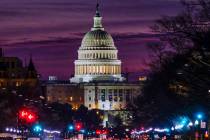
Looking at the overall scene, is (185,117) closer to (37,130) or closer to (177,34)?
(37,130)

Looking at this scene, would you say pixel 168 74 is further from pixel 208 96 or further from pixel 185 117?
pixel 208 96

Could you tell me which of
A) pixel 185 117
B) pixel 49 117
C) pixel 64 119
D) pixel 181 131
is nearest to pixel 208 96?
pixel 185 117

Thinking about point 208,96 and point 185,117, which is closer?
point 208,96

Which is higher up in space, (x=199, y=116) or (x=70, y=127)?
(x=70, y=127)

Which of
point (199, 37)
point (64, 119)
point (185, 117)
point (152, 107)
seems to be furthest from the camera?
point (64, 119)

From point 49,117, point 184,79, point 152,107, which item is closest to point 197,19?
point 184,79

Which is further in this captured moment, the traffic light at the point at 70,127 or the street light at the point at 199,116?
the traffic light at the point at 70,127

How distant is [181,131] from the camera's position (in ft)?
348

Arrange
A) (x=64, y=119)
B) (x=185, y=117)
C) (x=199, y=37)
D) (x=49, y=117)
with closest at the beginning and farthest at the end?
(x=199, y=37)
(x=185, y=117)
(x=49, y=117)
(x=64, y=119)

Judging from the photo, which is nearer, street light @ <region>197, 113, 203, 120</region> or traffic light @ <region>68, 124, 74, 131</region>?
street light @ <region>197, 113, 203, 120</region>

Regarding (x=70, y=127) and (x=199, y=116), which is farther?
(x=70, y=127)

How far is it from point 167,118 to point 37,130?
34.0ft

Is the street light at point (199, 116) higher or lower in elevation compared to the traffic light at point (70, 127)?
lower

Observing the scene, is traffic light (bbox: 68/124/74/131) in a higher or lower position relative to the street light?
higher
